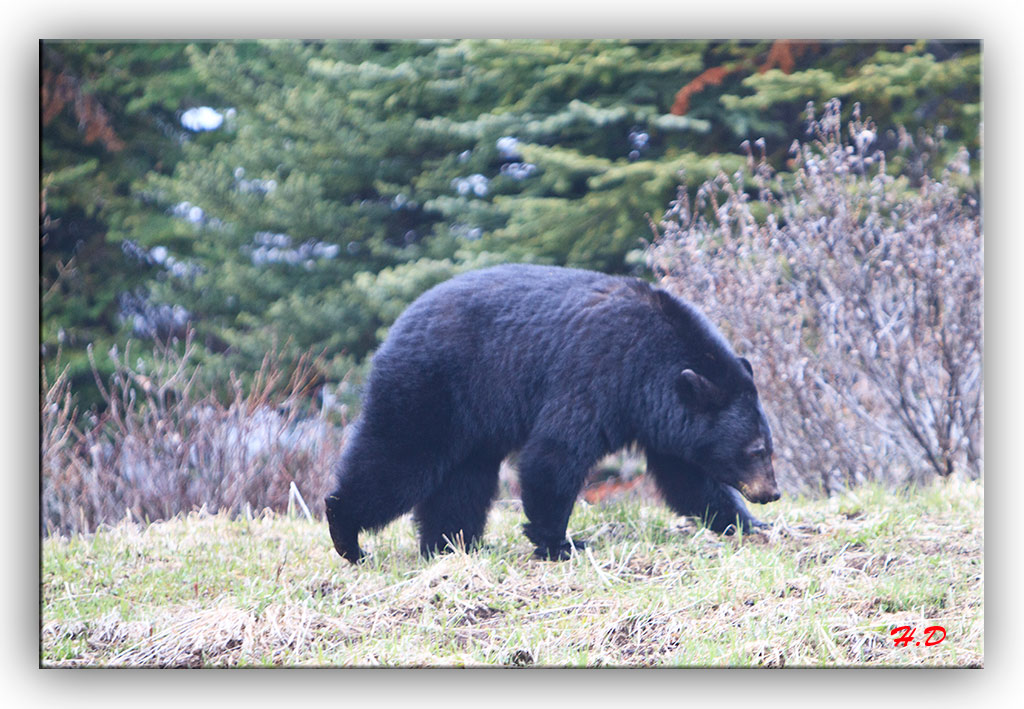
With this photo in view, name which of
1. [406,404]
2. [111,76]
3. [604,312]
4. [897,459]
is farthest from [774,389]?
[111,76]

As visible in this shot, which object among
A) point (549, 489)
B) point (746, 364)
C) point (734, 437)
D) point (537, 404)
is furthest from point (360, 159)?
point (734, 437)

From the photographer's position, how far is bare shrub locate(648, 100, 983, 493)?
4.82 metres

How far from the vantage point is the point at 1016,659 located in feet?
14.1

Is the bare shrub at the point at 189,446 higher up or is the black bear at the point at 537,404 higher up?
the black bear at the point at 537,404

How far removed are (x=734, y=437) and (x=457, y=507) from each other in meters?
1.30

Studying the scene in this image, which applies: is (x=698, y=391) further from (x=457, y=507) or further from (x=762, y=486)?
(x=457, y=507)

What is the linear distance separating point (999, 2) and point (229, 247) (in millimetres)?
3764

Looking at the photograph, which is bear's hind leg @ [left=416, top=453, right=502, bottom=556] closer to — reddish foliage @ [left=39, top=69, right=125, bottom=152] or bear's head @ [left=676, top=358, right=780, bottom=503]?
bear's head @ [left=676, top=358, right=780, bottom=503]

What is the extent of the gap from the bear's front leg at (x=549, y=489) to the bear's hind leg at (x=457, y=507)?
30cm

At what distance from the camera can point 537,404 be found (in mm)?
4383

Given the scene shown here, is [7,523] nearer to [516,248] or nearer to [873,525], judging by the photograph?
[516,248]

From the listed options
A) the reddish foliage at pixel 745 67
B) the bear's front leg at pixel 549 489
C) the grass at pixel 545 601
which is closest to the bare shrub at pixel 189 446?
the grass at pixel 545 601

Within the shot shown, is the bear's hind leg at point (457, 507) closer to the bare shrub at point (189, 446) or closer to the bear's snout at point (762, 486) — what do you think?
the bare shrub at point (189, 446)

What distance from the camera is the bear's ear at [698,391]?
4.40m
